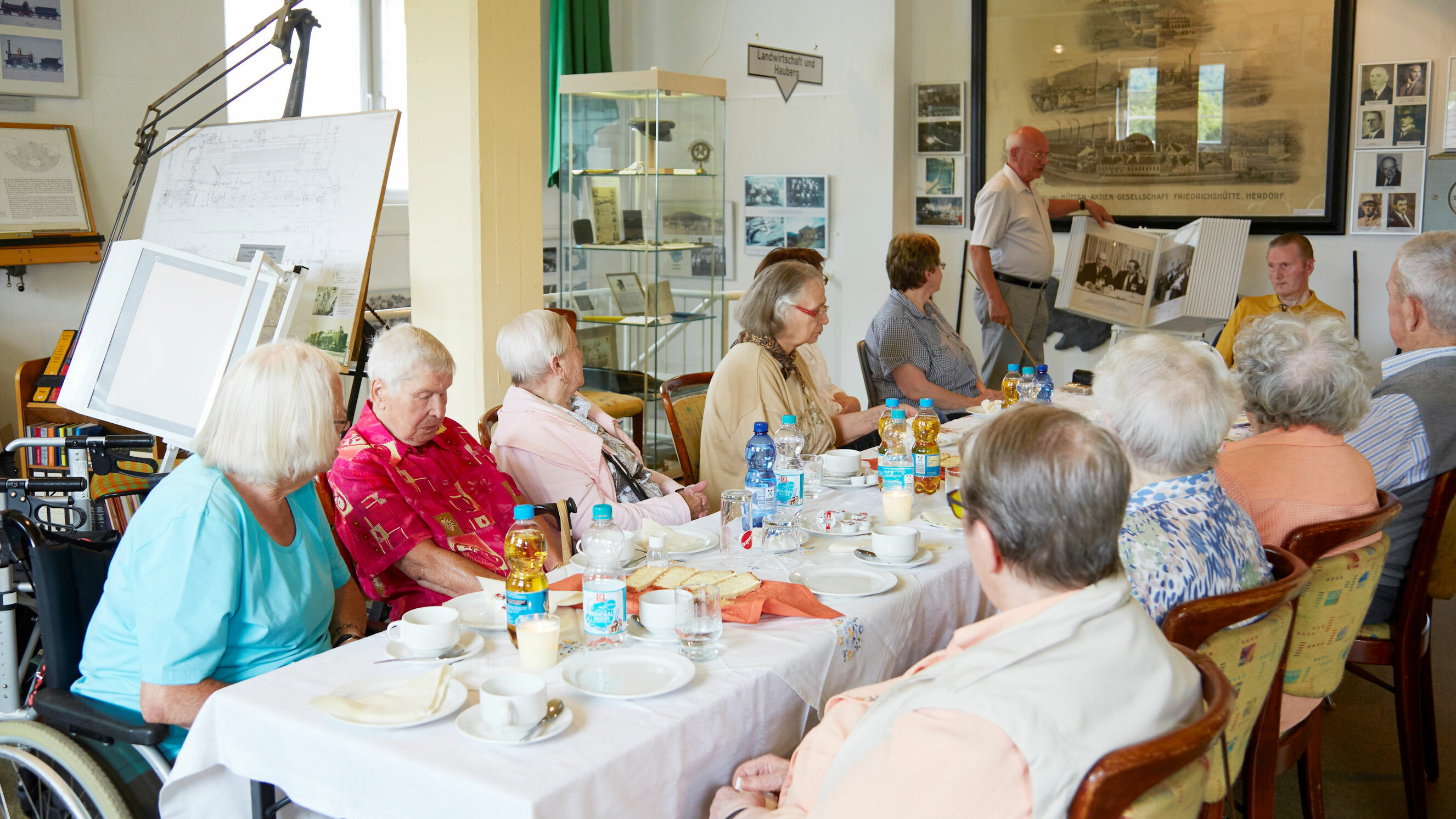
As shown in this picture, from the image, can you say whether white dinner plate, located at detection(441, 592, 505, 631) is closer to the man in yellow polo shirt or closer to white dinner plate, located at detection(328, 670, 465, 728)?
white dinner plate, located at detection(328, 670, 465, 728)

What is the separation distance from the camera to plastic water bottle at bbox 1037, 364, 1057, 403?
13.0 feet

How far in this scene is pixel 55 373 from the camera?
13.9ft

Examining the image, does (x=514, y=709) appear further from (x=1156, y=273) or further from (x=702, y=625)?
(x=1156, y=273)

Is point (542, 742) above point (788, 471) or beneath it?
beneath

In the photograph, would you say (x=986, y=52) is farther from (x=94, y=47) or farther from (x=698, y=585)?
(x=698, y=585)

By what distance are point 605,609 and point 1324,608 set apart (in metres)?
1.27

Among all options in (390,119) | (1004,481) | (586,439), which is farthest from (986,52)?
(1004,481)

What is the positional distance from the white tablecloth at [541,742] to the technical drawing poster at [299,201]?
2.12 metres

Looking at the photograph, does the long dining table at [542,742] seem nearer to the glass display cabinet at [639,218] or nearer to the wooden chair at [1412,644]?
the wooden chair at [1412,644]

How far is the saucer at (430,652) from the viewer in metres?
1.64

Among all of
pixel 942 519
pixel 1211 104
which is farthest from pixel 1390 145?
pixel 942 519

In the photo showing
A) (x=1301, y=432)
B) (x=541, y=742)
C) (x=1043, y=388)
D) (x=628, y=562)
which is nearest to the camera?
(x=541, y=742)

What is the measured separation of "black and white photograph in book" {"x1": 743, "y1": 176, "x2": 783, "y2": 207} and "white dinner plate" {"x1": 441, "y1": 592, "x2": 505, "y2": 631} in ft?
16.6

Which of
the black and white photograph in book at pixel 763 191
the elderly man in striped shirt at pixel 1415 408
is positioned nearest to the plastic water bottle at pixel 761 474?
the elderly man in striped shirt at pixel 1415 408
